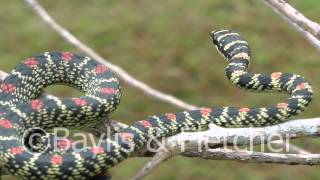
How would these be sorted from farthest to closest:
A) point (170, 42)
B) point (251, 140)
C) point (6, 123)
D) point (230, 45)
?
point (170, 42), point (230, 45), point (6, 123), point (251, 140)

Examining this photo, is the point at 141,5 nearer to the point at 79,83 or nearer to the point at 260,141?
the point at 79,83

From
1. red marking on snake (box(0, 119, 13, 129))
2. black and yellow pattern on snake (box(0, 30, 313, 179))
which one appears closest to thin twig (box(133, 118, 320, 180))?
black and yellow pattern on snake (box(0, 30, 313, 179))

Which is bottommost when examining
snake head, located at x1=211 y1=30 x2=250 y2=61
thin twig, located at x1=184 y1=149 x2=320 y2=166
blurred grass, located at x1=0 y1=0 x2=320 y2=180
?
thin twig, located at x1=184 y1=149 x2=320 y2=166

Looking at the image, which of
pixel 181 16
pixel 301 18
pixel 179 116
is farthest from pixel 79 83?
pixel 181 16

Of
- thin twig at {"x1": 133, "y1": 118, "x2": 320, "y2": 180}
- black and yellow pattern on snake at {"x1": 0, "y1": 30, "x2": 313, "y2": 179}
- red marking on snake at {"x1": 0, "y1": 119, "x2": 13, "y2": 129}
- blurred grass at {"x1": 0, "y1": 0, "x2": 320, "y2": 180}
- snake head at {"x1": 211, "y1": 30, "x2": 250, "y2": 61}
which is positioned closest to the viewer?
black and yellow pattern on snake at {"x1": 0, "y1": 30, "x2": 313, "y2": 179}

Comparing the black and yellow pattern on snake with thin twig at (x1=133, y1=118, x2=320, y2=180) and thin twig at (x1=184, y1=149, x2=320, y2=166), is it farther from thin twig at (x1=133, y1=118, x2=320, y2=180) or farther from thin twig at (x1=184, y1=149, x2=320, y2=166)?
thin twig at (x1=184, y1=149, x2=320, y2=166)

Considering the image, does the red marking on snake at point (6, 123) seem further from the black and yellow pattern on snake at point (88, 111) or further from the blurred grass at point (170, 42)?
the blurred grass at point (170, 42)

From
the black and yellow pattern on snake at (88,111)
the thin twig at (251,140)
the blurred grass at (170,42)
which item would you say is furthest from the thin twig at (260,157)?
the blurred grass at (170,42)

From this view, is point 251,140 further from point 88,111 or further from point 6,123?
point 6,123

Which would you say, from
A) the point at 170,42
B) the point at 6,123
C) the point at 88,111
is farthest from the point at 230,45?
the point at 170,42
